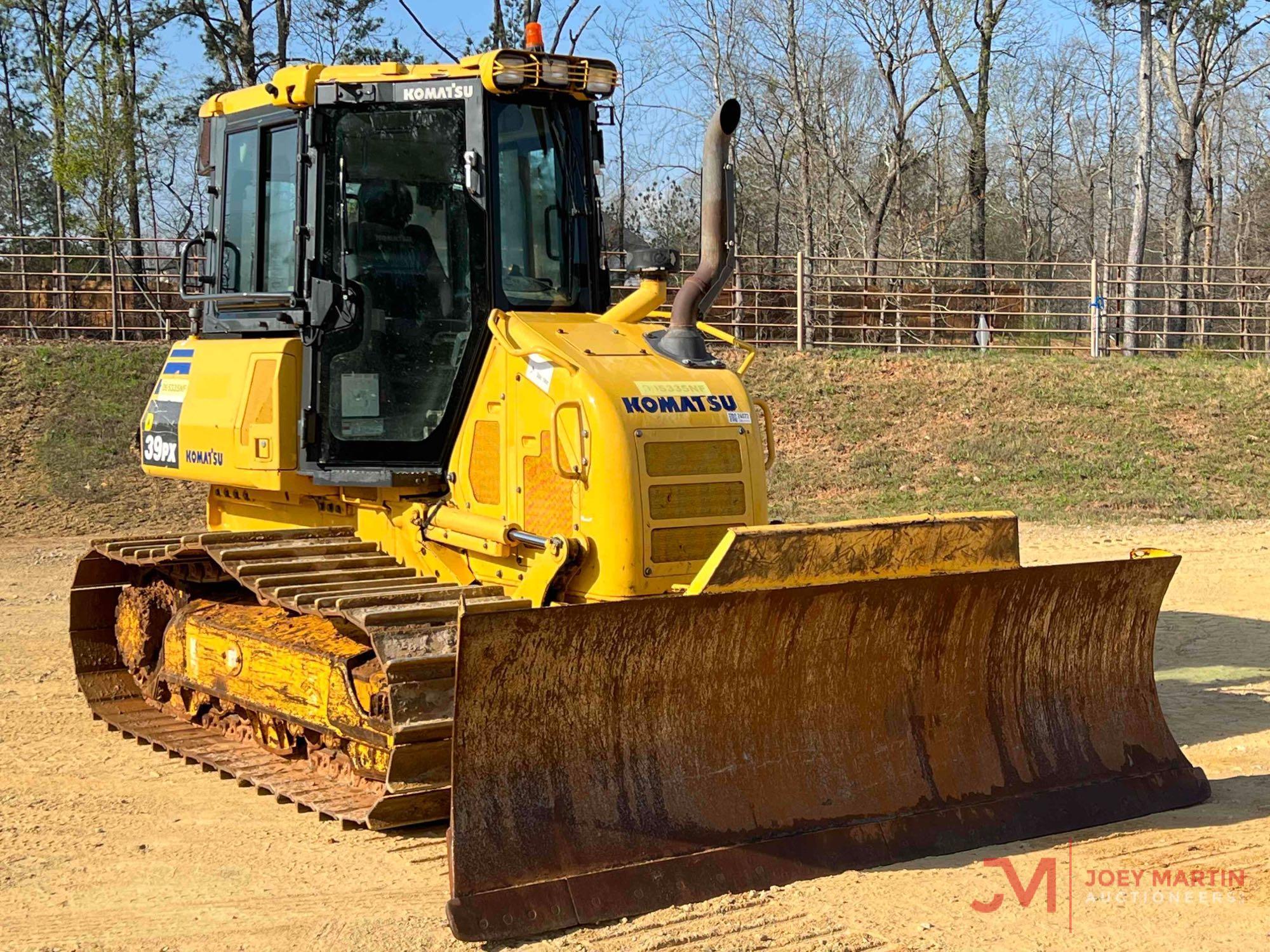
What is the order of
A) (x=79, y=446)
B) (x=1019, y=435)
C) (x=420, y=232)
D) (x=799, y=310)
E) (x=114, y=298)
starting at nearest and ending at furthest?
(x=420, y=232) → (x=79, y=446) → (x=1019, y=435) → (x=114, y=298) → (x=799, y=310)

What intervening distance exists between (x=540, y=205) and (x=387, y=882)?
3174 millimetres

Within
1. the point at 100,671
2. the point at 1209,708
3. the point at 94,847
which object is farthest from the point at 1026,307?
the point at 94,847

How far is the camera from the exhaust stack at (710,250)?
6012 millimetres

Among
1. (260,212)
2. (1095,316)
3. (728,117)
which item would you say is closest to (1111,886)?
(728,117)

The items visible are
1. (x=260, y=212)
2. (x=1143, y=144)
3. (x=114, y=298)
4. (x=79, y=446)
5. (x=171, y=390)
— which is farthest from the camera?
(x=1143, y=144)

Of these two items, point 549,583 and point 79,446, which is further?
point 79,446

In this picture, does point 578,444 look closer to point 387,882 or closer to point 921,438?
point 387,882

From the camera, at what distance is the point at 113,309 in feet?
67.2

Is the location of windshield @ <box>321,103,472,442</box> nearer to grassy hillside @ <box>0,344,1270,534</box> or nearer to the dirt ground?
the dirt ground

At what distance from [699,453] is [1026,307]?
22.2 meters

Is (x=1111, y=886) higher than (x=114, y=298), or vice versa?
(x=114, y=298)

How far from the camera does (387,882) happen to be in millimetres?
5254

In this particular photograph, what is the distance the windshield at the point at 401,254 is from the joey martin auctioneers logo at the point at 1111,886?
326cm

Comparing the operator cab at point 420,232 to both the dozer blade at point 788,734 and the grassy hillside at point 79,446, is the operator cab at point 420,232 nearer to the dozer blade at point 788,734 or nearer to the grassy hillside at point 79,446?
the dozer blade at point 788,734
